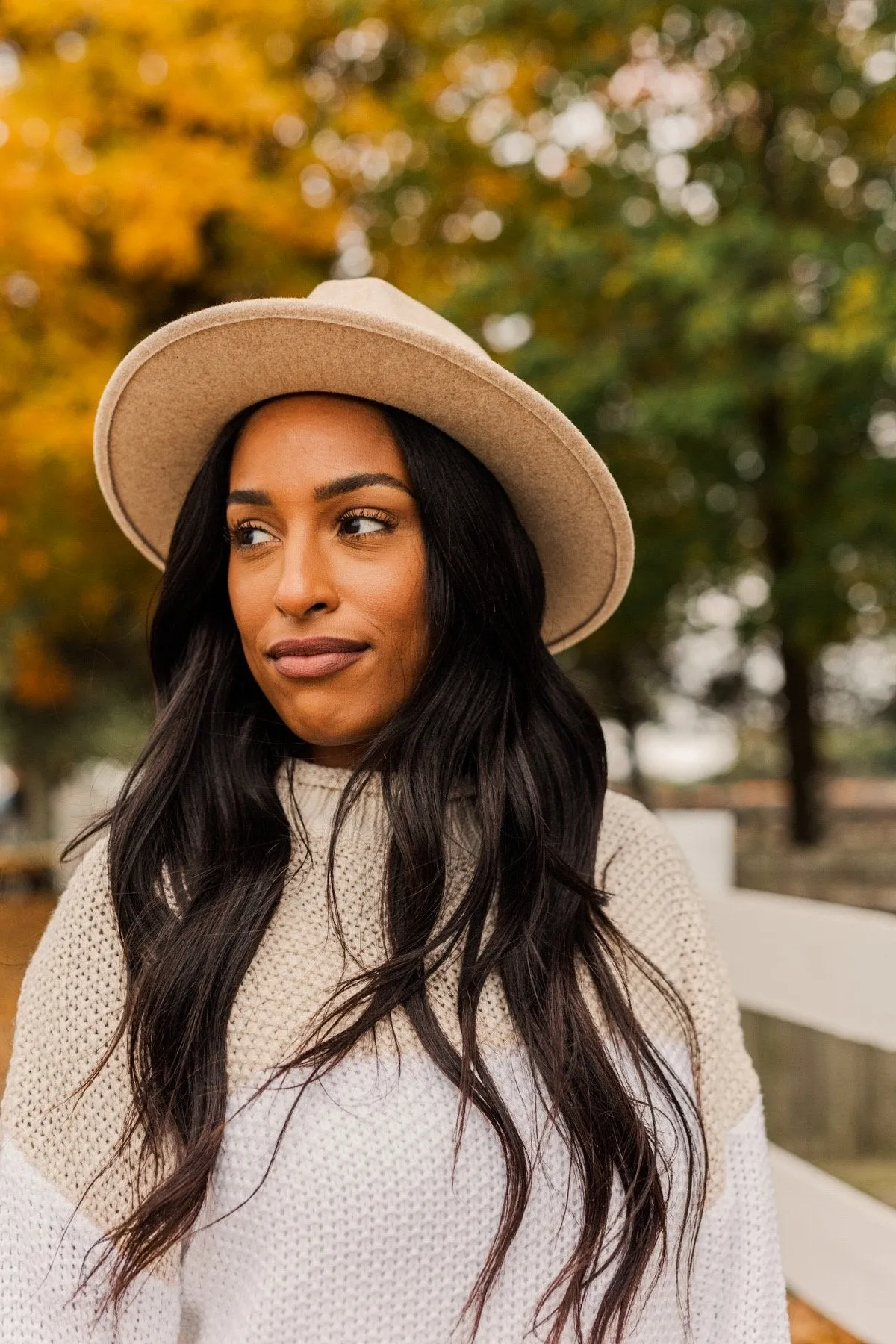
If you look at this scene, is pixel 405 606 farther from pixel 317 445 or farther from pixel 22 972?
pixel 22 972

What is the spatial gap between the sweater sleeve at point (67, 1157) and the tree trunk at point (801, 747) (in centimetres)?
634

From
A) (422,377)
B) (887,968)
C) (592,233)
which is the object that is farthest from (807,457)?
(422,377)

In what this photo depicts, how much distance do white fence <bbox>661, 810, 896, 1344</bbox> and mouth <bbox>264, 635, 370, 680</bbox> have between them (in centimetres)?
132

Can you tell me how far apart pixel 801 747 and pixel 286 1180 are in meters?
6.56

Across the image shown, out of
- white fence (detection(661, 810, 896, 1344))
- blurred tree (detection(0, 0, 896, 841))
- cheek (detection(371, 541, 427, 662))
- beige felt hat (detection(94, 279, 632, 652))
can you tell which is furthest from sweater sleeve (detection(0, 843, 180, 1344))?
blurred tree (detection(0, 0, 896, 841))

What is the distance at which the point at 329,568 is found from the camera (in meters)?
1.44

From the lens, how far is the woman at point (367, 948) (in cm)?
134

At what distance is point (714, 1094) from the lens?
1.59 meters

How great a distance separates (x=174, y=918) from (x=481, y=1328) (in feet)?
1.84

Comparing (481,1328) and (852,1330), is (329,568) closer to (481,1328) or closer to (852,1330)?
(481,1328)

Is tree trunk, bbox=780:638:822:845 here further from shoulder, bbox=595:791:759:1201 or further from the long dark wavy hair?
the long dark wavy hair

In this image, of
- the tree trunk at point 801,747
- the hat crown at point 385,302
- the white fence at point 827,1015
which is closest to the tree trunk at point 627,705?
the tree trunk at point 801,747

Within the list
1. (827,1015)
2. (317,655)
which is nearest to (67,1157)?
(317,655)

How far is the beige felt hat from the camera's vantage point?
144 cm
